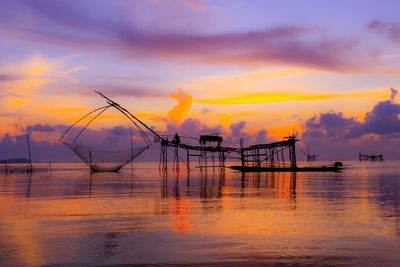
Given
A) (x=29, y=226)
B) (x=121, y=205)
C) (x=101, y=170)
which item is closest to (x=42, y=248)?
(x=29, y=226)

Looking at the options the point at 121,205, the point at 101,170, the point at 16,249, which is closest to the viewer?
the point at 16,249

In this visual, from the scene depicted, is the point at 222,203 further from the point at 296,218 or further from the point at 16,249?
the point at 16,249

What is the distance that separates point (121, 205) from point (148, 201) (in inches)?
120

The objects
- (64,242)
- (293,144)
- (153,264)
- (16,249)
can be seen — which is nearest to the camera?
(153,264)

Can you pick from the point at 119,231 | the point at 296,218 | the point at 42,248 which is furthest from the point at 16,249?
the point at 296,218

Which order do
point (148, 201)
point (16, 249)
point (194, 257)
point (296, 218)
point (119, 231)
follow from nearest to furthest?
1. point (194, 257)
2. point (16, 249)
3. point (119, 231)
4. point (296, 218)
5. point (148, 201)

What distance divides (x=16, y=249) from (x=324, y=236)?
965cm

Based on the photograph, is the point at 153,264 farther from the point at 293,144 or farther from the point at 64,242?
the point at 293,144

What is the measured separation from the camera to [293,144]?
8381cm

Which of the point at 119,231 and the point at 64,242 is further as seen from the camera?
the point at 119,231

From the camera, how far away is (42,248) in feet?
48.0

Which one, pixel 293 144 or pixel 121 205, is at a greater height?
pixel 293 144

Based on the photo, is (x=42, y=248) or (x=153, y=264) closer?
(x=153, y=264)

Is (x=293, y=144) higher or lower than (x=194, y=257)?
higher
